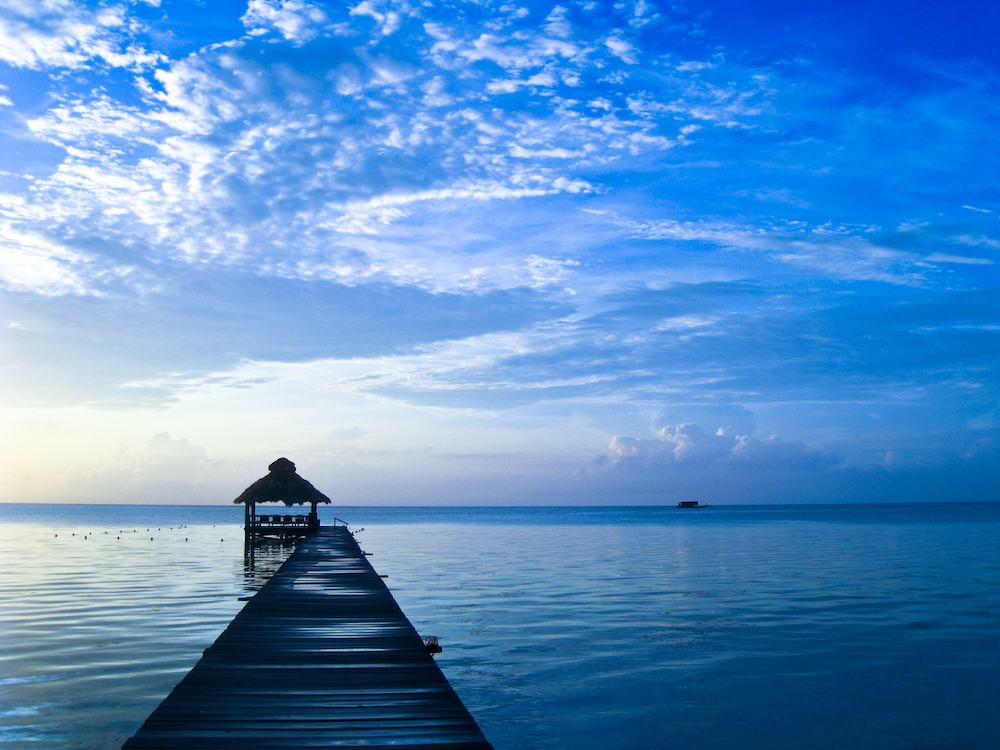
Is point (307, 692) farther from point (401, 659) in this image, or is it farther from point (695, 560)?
point (695, 560)

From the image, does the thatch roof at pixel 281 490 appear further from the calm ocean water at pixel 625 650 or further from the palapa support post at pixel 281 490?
the calm ocean water at pixel 625 650

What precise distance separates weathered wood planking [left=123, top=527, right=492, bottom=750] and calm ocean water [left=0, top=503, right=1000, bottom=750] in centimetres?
211

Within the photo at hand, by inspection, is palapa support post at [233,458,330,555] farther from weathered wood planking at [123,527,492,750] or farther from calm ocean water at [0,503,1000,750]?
weathered wood planking at [123,527,492,750]

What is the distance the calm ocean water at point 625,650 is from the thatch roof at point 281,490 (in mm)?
5352

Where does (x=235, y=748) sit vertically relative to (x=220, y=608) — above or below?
above

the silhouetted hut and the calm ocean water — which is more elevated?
the silhouetted hut

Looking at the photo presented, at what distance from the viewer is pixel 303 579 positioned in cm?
1881

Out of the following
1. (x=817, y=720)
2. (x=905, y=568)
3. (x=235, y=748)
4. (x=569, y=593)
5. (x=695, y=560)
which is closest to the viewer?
(x=235, y=748)

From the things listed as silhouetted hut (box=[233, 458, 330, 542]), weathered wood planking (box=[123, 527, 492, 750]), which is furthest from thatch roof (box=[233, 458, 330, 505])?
weathered wood planking (box=[123, 527, 492, 750])

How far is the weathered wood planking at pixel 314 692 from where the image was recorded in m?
6.36

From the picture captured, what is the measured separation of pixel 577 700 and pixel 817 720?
3.73 m

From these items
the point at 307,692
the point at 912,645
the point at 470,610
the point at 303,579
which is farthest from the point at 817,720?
the point at 303,579

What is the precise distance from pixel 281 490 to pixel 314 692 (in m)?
30.1

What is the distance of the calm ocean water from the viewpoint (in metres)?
11.0
